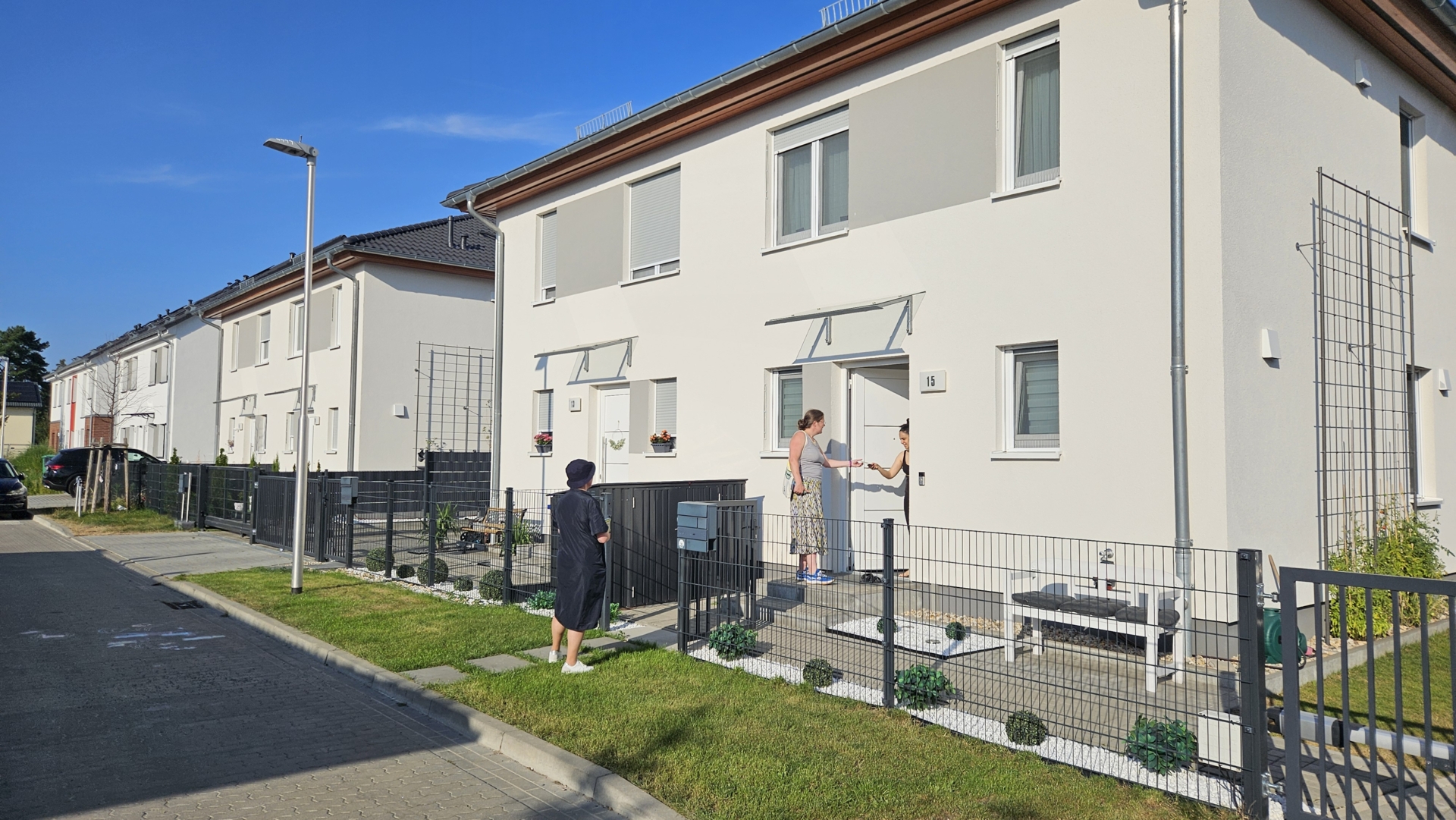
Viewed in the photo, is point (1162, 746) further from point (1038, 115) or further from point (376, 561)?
point (376, 561)

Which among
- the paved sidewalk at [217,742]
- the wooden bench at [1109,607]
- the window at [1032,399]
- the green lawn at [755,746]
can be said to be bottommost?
the paved sidewalk at [217,742]

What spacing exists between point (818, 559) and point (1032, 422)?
263 centimetres

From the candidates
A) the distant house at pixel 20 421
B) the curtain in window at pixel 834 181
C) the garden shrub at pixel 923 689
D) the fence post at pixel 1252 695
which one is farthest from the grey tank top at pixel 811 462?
the distant house at pixel 20 421

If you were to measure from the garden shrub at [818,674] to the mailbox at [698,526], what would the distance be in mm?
1303

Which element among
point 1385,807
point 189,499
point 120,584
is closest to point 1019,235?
point 1385,807

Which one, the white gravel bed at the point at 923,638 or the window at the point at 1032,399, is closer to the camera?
the white gravel bed at the point at 923,638

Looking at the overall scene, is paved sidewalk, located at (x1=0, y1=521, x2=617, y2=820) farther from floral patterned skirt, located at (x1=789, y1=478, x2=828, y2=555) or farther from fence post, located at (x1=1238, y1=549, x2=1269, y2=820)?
floral patterned skirt, located at (x1=789, y1=478, x2=828, y2=555)

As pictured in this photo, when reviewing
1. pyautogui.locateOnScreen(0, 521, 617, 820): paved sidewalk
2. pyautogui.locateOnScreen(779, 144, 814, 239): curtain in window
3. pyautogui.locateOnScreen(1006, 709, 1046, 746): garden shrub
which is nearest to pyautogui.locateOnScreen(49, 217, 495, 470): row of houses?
pyautogui.locateOnScreen(0, 521, 617, 820): paved sidewalk

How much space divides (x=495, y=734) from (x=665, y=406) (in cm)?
806

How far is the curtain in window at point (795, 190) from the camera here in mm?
11773

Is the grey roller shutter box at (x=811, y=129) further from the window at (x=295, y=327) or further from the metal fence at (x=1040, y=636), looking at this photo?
the window at (x=295, y=327)

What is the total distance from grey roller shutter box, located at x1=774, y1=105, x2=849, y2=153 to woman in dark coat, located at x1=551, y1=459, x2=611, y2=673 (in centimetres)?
588

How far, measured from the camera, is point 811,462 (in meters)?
9.95

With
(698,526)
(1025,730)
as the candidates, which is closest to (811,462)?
(698,526)
